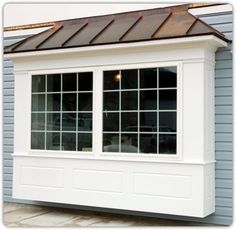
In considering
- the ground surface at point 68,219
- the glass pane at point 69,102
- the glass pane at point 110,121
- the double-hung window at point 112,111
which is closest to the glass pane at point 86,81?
the double-hung window at point 112,111

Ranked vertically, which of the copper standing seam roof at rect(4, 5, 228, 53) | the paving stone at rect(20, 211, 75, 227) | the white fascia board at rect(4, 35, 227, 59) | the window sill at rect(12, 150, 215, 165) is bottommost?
the paving stone at rect(20, 211, 75, 227)

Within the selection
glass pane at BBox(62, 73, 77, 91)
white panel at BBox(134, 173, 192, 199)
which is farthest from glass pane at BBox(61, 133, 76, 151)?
white panel at BBox(134, 173, 192, 199)

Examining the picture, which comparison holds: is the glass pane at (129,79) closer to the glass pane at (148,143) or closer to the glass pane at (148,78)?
the glass pane at (148,78)

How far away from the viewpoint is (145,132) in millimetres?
6789

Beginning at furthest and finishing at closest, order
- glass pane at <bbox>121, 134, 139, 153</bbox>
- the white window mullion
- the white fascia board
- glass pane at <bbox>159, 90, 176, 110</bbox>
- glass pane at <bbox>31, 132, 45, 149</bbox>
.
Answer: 1. glass pane at <bbox>31, 132, 45, 149</bbox>
2. the white window mullion
3. glass pane at <bbox>121, 134, 139, 153</bbox>
4. glass pane at <bbox>159, 90, 176, 110</bbox>
5. the white fascia board

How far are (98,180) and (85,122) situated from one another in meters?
0.94

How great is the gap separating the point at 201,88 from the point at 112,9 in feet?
7.37

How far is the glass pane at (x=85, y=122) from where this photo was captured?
726 cm

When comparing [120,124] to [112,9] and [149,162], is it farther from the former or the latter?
[112,9]

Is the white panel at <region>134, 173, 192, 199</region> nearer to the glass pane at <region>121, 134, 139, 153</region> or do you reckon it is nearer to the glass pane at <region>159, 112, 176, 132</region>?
the glass pane at <region>121, 134, 139, 153</region>

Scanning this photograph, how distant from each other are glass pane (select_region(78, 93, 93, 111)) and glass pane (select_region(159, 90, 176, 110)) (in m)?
1.19

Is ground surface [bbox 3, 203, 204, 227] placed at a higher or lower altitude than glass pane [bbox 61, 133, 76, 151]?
lower

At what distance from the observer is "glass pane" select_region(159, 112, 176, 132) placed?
21.7 ft

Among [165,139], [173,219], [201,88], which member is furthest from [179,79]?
[173,219]
